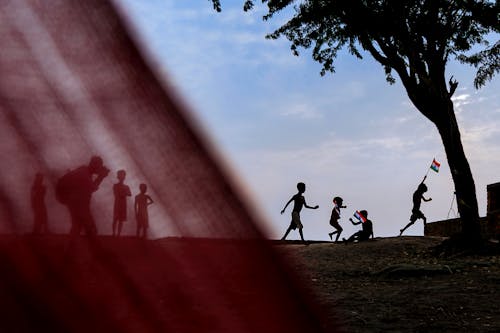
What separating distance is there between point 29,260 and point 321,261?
20.9ft

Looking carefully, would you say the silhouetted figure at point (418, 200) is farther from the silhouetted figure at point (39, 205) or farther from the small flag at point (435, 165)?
the silhouetted figure at point (39, 205)

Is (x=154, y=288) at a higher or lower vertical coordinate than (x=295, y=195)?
lower

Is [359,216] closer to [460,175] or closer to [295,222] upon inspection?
[295,222]

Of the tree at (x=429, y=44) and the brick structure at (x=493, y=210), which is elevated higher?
the tree at (x=429, y=44)

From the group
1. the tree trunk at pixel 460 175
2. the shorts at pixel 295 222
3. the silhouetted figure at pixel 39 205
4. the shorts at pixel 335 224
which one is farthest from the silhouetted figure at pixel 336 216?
the silhouetted figure at pixel 39 205

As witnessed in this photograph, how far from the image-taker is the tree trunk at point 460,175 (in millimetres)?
13266

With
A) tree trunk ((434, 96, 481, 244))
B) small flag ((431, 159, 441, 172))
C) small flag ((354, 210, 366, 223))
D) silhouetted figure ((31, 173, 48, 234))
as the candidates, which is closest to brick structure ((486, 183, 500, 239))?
small flag ((431, 159, 441, 172))

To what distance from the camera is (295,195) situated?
15953 millimetres

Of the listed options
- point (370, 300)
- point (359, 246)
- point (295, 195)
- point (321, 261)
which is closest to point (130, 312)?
point (370, 300)

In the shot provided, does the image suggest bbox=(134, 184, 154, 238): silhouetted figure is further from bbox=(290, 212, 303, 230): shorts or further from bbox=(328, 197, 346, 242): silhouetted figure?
bbox=(328, 197, 346, 242): silhouetted figure

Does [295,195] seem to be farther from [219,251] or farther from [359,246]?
[219,251]

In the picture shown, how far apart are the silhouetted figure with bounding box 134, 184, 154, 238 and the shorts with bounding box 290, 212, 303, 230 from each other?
14.6ft

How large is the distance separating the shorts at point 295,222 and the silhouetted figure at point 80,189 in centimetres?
807

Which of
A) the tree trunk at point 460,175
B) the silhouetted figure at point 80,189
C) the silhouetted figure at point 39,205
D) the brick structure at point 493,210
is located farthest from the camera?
the brick structure at point 493,210
